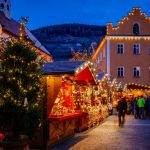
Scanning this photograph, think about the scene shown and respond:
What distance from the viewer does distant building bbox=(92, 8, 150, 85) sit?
49.5 m

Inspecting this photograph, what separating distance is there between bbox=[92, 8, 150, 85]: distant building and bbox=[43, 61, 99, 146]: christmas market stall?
1033 inches

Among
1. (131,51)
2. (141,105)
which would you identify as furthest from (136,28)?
(141,105)

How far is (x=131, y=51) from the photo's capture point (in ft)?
164

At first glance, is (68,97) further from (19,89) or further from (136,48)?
(136,48)

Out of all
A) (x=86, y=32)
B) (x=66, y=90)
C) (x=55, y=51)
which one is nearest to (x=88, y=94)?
(x=66, y=90)

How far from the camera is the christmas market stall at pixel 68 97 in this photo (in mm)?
14008

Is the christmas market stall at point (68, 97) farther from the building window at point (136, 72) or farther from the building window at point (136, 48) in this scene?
the building window at point (136, 48)

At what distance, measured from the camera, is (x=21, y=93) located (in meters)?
10.8

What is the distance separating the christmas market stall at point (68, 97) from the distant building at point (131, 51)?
86.1 ft

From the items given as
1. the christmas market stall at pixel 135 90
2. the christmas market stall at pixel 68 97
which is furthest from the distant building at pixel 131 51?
the christmas market stall at pixel 68 97

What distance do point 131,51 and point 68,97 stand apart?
3262cm

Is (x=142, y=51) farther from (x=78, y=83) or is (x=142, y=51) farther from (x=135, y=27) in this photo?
(x=78, y=83)

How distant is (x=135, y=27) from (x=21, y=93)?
4037 cm

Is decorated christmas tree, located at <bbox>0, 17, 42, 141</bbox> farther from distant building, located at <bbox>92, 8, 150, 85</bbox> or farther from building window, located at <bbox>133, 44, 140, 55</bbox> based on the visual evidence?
building window, located at <bbox>133, 44, 140, 55</bbox>
